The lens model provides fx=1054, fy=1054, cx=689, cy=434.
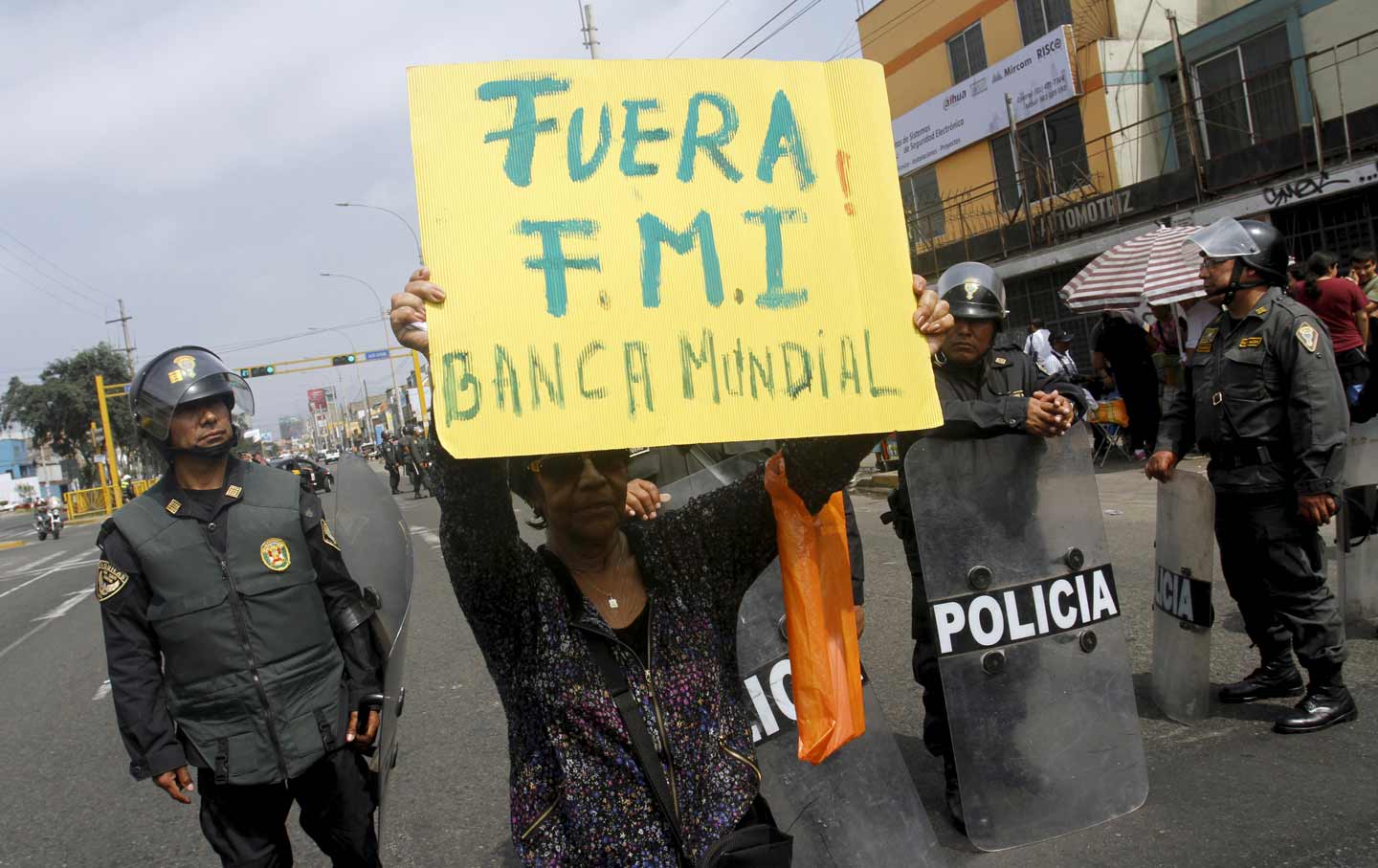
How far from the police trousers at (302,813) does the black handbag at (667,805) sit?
1.43 m

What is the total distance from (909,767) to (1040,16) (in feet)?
67.0

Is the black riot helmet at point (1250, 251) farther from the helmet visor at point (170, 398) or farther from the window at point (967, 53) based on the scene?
the window at point (967, 53)

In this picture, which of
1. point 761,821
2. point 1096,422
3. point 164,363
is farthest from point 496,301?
point 1096,422

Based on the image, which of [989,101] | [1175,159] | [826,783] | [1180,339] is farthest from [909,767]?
[989,101]

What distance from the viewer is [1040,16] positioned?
21.1m

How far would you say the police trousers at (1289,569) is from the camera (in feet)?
13.2

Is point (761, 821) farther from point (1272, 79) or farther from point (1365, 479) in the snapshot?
point (1272, 79)

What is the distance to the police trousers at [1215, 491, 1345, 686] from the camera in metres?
4.02

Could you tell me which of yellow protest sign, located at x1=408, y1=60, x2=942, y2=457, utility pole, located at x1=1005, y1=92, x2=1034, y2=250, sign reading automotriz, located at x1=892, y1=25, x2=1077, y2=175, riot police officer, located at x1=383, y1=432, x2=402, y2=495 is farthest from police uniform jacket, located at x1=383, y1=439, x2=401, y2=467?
yellow protest sign, located at x1=408, y1=60, x2=942, y2=457

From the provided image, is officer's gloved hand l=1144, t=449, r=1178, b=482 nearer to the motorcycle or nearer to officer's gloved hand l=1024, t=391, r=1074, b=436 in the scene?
officer's gloved hand l=1024, t=391, r=1074, b=436

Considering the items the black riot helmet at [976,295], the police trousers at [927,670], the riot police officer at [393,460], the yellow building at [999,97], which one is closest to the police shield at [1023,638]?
the police trousers at [927,670]

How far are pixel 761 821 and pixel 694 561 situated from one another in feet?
1.64

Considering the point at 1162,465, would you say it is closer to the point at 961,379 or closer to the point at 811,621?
the point at 961,379

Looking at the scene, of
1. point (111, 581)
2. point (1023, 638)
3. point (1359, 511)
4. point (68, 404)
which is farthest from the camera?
point (68, 404)
